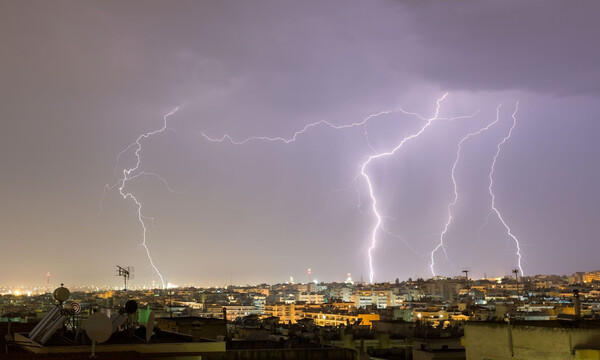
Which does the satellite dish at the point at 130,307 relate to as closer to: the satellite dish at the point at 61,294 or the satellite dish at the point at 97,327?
the satellite dish at the point at 61,294

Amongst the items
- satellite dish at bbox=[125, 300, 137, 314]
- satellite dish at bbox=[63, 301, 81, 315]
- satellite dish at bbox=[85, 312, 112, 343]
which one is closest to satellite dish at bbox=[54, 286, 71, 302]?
satellite dish at bbox=[63, 301, 81, 315]

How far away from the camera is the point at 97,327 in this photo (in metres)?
7.95

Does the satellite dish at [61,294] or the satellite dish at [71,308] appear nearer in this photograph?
the satellite dish at [71,308]

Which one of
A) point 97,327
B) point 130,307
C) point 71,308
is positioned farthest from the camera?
point 130,307

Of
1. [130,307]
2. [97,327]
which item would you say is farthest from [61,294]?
[97,327]

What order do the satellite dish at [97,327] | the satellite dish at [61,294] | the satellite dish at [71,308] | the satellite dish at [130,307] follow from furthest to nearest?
1. the satellite dish at [130,307]
2. the satellite dish at [61,294]
3. the satellite dish at [71,308]
4. the satellite dish at [97,327]

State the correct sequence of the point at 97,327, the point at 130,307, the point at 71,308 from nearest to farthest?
the point at 97,327
the point at 71,308
the point at 130,307

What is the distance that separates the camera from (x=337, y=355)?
1047cm

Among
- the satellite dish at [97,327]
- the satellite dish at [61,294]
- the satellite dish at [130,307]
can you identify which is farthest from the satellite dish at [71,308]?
the satellite dish at [97,327]

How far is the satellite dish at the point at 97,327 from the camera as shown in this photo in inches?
312

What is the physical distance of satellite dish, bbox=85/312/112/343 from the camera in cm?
792

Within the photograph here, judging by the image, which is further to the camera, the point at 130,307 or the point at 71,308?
the point at 130,307

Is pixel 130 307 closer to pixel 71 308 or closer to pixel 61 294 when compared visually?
pixel 71 308

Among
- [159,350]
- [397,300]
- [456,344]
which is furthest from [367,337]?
Result: [397,300]
